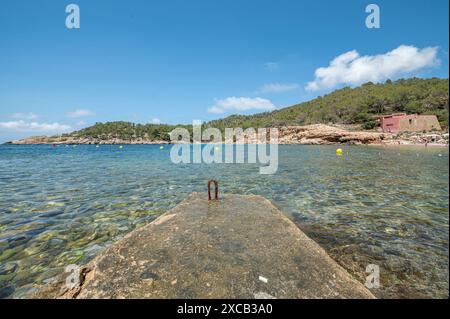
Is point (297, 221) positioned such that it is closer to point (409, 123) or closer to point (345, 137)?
point (345, 137)

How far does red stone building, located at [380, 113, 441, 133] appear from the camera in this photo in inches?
2164

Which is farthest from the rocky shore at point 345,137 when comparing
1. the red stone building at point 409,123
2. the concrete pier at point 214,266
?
the concrete pier at point 214,266

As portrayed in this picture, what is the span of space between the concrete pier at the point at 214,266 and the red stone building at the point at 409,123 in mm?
67592

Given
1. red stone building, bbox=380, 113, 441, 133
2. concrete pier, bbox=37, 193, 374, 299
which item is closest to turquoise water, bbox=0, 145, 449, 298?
concrete pier, bbox=37, 193, 374, 299

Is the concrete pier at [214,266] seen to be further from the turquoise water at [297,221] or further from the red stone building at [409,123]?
the red stone building at [409,123]

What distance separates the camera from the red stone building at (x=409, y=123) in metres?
55.0

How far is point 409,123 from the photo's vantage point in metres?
59.4

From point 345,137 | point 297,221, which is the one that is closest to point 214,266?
point 297,221

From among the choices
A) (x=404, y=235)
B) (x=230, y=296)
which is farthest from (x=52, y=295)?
(x=404, y=235)

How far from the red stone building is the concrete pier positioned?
67.6 metres

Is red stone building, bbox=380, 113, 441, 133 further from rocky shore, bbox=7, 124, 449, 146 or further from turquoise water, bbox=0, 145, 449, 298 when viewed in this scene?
turquoise water, bbox=0, 145, 449, 298

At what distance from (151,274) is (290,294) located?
196 centimetres

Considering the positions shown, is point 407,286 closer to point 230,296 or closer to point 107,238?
point 230,296

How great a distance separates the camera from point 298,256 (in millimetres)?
3971
